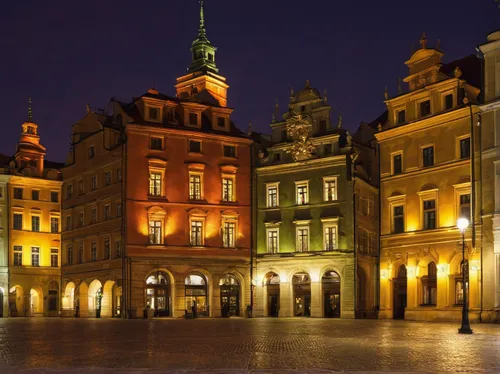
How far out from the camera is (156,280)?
60844 millimetres

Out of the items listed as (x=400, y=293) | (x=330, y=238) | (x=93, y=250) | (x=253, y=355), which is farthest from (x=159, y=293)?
(x=253, y=355)

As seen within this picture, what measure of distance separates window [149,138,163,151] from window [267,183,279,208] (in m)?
10.4

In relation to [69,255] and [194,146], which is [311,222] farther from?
[69,255]

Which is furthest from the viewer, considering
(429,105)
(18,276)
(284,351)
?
(18,276)

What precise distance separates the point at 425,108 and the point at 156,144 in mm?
23159

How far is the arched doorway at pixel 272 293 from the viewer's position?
2500 inches

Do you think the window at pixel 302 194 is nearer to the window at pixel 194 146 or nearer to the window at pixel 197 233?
the window at pixel 197 233

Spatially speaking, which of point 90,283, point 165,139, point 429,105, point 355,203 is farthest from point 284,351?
point 90,283

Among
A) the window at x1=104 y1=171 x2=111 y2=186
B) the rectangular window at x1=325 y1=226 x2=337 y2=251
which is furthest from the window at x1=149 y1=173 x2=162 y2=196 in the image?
the rectangular window at x1=325 y1=226 x2=337 y2=251

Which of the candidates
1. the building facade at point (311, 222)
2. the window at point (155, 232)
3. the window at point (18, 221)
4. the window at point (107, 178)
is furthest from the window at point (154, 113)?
the window at point (18, 221)

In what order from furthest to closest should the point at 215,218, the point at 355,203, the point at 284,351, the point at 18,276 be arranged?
the point at 18,276 < the point at 215,218 < the point at 355,203 < the point at 284,351

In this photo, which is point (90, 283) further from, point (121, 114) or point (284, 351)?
point (284, 351)

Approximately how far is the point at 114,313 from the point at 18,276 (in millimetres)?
Result: 18259

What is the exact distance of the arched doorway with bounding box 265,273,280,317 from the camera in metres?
63.5
